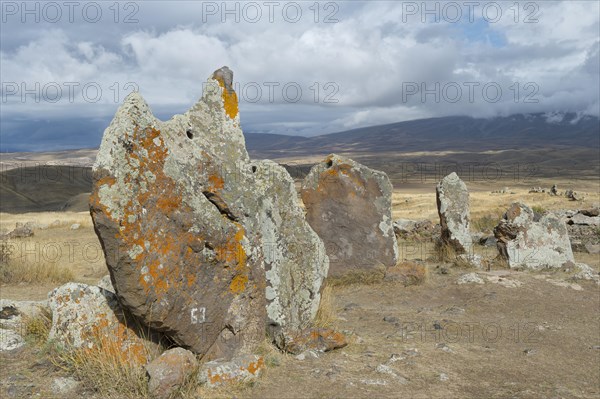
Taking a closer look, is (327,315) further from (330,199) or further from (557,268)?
(557,268)

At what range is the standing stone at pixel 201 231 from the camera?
5426 mm

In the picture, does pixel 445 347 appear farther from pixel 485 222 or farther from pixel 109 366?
pixel 485 222

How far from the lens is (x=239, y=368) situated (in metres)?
5.83

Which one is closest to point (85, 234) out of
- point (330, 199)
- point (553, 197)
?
point (330, 199)

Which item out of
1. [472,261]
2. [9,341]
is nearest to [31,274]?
[9,341]

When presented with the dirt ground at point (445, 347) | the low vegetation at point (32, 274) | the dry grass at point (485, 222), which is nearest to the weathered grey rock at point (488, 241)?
the dry grass at point (485, 222)

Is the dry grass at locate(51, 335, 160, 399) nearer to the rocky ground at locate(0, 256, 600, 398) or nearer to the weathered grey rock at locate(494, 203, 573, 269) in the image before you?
Result: the rocky ground at locate(0, 256, 600, 398)

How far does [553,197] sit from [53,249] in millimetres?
28145

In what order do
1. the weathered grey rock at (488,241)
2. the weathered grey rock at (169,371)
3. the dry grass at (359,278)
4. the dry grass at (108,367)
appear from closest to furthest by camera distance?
the weathered grey rock at (169,371) < the dry grass at (108,367) < the dry grass at (359,278) < the weathered grey rock at (488,241)

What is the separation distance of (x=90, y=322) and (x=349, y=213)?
25.5ft

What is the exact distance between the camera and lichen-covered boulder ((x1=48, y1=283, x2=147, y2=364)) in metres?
5.86

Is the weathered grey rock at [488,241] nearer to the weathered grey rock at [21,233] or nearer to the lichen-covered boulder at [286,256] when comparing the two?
the lichen-covered boulder at [286,256]

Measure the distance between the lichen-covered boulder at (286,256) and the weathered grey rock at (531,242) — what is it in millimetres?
7812

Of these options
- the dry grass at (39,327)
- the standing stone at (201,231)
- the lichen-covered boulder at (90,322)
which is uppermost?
the standing stone at (201,231)
